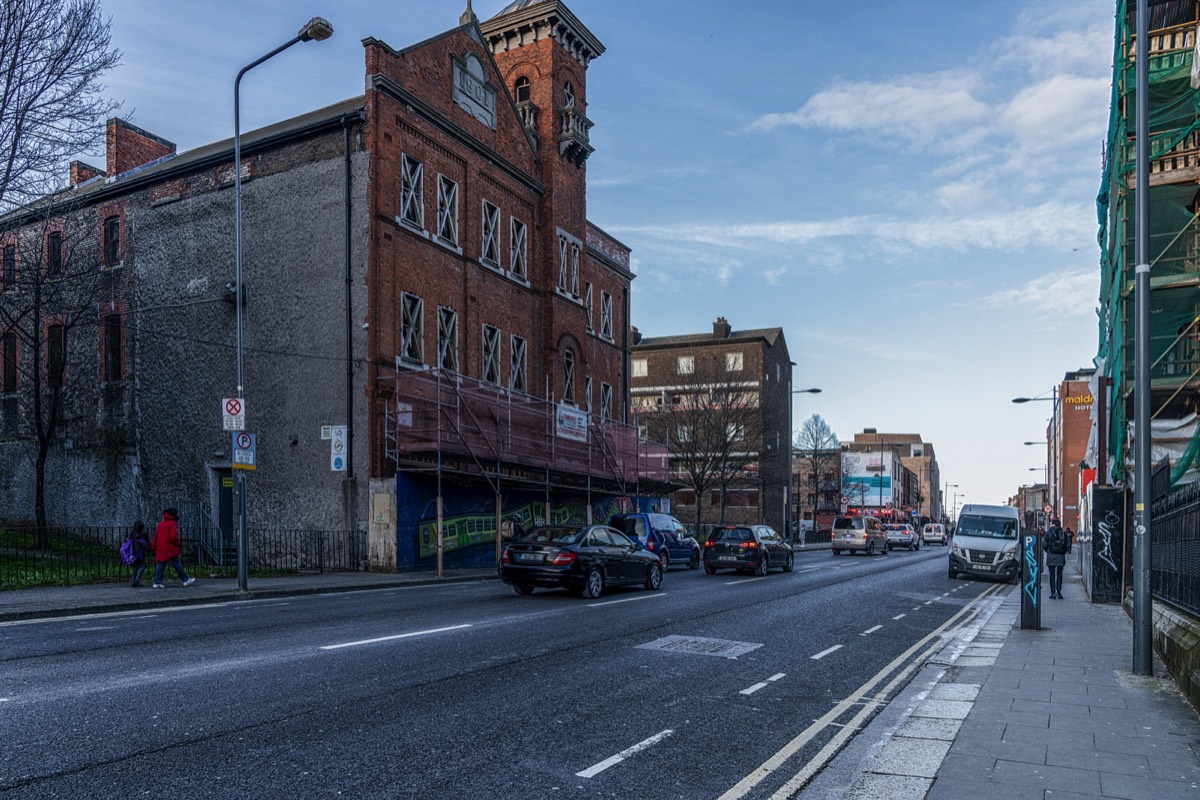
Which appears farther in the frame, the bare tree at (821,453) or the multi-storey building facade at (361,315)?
the bare tree at (821,453)

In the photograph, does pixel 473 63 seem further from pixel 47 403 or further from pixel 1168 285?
pixel 1168 285

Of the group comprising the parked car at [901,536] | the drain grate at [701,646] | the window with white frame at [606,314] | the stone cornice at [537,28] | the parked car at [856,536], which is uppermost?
the stone cornice at [537,28]

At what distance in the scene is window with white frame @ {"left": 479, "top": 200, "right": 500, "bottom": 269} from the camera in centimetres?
3212

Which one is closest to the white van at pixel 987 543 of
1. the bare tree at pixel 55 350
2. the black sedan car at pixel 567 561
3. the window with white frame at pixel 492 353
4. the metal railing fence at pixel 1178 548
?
the black sedan car at pixel 567 561

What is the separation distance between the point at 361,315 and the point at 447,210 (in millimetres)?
5704

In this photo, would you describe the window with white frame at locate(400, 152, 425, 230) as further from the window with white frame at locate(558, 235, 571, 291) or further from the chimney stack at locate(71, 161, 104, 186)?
the chimney stack at locate(71, 161, 104, 186)

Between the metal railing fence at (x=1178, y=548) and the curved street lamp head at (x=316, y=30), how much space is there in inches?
654

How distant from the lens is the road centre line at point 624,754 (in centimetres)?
596

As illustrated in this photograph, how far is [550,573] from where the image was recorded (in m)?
17.3

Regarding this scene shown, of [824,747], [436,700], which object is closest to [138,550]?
[436,700]

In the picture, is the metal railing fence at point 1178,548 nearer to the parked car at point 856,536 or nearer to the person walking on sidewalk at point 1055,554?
the person walking on sidewalk at point 1055,554

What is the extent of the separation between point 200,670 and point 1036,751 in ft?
23.8

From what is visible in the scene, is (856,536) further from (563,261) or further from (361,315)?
(361,315)

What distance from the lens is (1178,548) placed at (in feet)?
35.1
